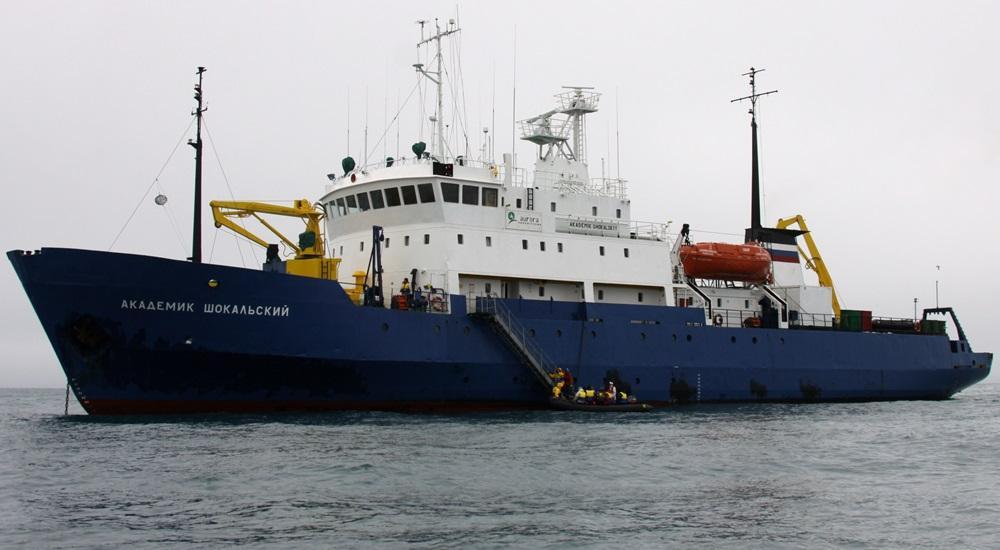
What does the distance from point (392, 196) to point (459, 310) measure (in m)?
4.04

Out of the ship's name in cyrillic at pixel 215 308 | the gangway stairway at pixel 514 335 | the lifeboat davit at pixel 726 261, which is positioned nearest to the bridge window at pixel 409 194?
the gangway stairway at pixel 514 335

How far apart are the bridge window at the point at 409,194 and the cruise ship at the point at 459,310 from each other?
0.04 meters

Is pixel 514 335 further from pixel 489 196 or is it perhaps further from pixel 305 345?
pixel 305 345

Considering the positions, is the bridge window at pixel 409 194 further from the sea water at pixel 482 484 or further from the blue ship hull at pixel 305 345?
the sea water at pixel 482 484

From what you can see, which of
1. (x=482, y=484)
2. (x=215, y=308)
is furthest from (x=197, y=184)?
(x=482, y=484)

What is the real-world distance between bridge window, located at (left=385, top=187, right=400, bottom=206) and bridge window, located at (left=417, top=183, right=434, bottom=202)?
0.70m

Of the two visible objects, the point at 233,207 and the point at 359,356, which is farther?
the point at 233,207

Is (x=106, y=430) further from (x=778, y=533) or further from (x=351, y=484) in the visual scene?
(x=778, y=533)

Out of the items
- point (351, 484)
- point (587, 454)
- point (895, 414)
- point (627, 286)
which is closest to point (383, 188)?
point (627, 286)

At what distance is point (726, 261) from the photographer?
3262 centimetres

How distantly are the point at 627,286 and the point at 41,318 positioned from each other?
1609cm

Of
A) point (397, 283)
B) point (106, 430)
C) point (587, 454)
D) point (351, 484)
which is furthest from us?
point (397, 283)

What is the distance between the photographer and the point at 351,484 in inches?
571

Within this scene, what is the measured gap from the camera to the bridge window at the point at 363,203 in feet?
91.4
